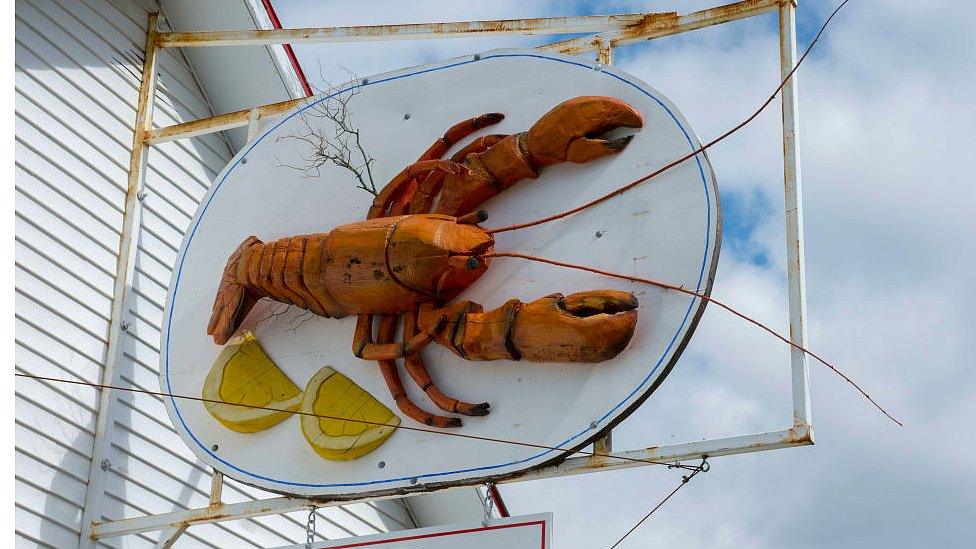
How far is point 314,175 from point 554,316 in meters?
2.02

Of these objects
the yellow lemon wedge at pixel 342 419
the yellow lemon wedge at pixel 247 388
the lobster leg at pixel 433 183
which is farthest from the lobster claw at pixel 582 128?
the yellow lemon wedge at pixel 247 388

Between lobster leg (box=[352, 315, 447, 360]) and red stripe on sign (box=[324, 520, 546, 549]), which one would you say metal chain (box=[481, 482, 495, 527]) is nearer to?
red stripe on sign (box=[324, 520, 546, 549])

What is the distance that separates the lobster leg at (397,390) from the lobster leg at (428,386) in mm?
56

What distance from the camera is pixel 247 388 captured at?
24.9ft

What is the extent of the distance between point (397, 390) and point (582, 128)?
1.48m

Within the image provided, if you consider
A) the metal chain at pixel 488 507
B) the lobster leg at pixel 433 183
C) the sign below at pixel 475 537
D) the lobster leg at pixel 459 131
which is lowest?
the sign below at pixel 475 537

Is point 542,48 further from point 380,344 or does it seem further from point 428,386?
point 428,386

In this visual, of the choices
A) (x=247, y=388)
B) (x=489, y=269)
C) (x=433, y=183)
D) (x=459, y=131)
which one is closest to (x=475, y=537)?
(x=489, y=269)

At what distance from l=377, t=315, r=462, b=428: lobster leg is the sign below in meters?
0.51

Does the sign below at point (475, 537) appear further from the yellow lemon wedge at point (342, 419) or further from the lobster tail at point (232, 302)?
the lobster tail at point (232, 302)

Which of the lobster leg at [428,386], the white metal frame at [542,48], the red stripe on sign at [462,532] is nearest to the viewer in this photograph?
the red stripe on sign at [462,532]

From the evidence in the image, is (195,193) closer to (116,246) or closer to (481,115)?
(116,246)

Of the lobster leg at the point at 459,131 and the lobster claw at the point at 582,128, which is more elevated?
the lobster leg at the point at 459,131

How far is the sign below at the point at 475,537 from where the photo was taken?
6.35 m
